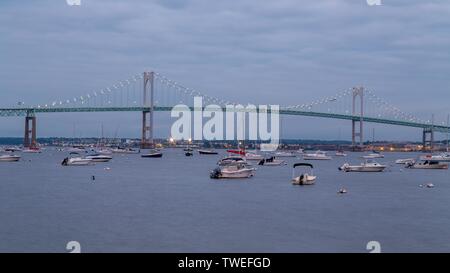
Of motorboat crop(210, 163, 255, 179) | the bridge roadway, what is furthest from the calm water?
the bridge roadway

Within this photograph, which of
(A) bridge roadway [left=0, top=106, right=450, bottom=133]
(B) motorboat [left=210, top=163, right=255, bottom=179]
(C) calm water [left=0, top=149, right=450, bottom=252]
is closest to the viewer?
(C) calm water [left=0, top=149, right=450, bottom=252]

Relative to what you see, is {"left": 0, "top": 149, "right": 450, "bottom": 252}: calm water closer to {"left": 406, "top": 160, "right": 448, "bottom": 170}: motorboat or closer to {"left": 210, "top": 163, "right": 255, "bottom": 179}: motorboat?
{"left": 210, "top": 163, "right": 255, "bottom": 179}: motorboat

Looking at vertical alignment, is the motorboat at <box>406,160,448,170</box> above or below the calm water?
below

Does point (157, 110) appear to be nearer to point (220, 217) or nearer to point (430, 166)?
point (430, 166)

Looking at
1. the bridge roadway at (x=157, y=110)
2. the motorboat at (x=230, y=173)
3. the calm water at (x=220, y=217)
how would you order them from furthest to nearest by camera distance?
the bridge roadway at (x=157, y=110) < the motorboat at (x=230, y=173) < the calm water at (x=220, y=217)

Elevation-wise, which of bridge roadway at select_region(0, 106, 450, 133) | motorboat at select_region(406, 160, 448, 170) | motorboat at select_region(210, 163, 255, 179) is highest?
bridge roadway at select_region(0, 106, 450, 133)

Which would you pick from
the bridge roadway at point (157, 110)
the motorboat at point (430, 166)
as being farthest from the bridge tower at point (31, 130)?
the motorboat at point (430, 166)

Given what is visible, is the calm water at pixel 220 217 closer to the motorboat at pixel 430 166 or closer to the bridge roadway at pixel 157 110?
the motorboat at pixel 430 166

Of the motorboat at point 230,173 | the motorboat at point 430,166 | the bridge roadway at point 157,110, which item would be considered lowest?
the motorboat at point 430,166
